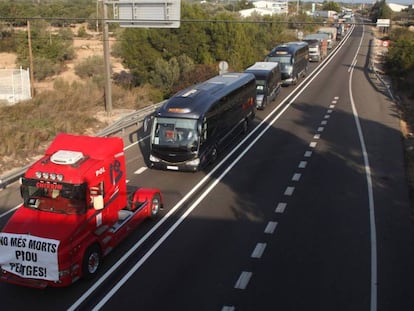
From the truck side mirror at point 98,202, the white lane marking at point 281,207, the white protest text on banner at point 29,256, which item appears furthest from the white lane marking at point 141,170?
the white protest text on banner at point 29,256

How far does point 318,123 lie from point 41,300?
19353 millimetres

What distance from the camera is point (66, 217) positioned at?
34.0 ft

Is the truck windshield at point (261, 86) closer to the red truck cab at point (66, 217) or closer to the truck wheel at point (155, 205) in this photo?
the truck wheel at point (155, 205)

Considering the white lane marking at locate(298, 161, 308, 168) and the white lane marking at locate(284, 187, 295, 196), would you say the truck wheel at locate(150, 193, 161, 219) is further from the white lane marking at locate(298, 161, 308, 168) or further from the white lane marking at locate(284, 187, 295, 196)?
the white lane marking at locate(298, 161, 308, 168)

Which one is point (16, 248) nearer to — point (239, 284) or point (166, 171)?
point (239, 284)

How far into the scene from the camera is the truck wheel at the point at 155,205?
13745mm

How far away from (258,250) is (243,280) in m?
1.51

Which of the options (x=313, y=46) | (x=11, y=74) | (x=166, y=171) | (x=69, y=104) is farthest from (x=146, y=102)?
(x=313, y=46)

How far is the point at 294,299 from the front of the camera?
32.8 feet

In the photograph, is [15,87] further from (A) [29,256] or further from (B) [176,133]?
(A) [29,256]

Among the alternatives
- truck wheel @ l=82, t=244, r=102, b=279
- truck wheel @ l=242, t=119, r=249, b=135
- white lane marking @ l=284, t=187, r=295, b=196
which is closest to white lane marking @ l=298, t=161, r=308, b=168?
→ white lane marking @ l=284, t=187, r=295, b=196

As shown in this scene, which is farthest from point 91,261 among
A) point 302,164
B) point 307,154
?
point 307,154

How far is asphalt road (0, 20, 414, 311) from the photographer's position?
10.1m

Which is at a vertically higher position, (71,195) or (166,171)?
(71,195)
